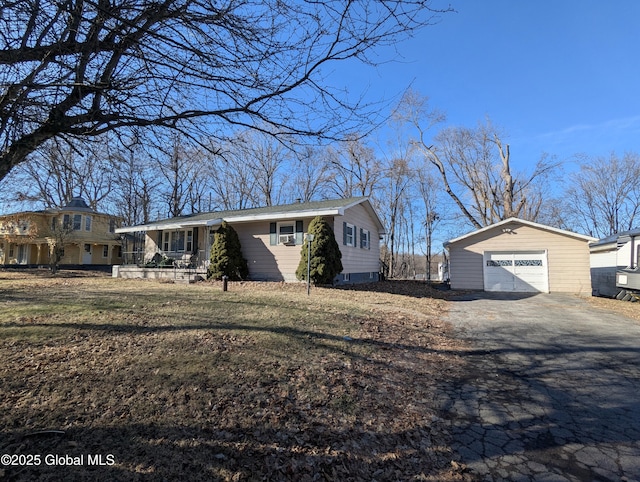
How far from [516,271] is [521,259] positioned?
630 mm

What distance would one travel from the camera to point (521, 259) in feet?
53.6

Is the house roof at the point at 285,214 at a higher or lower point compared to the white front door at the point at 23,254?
higher

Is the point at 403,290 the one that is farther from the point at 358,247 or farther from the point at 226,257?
the point at 226,257

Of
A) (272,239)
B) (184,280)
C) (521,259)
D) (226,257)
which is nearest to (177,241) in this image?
(184,280)

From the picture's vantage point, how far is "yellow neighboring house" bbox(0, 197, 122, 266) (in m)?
28.1

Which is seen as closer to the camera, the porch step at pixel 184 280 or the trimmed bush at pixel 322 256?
the trimmed bush at pixel 322 256

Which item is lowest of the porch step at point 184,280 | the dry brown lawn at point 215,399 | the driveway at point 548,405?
the driveway at point 548,405

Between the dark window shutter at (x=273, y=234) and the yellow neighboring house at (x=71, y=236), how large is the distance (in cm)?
1777

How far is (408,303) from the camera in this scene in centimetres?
1101

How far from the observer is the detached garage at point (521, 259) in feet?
51.1

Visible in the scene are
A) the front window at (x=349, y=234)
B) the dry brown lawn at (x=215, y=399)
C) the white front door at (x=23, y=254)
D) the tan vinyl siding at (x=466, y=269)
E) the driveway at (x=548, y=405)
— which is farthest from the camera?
the white front door at (x=23, y=254)

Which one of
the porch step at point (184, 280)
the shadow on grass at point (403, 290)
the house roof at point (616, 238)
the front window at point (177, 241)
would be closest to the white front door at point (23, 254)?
the front window at point (177, 241)

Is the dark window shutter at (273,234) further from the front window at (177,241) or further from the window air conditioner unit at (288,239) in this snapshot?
the front window at (177,241)

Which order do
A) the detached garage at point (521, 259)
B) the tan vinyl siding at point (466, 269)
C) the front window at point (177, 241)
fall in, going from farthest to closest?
the front window at point (177, 241), the tan vinyl siding at point (466, 269), the detached garage at point (521, 259)
